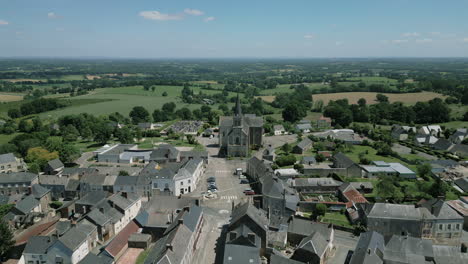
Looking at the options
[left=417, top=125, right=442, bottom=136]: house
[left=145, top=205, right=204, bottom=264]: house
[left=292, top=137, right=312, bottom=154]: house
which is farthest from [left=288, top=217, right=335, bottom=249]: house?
[left=417, top=125, right=442, bottom=136]: house

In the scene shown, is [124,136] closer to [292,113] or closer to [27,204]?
[27,204]

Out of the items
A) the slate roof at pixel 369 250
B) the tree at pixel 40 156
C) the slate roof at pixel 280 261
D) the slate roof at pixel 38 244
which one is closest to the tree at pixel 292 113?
the tree at pixel 40 156

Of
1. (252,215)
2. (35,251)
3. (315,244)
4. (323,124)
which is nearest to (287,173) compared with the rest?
(252,215)

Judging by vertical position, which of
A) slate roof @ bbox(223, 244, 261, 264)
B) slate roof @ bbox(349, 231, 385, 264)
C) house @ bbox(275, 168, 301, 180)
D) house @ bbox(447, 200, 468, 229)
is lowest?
house @ bbox(275, 168, 301, 180)

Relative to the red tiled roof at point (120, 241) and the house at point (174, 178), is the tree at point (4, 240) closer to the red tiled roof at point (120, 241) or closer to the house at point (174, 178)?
the red tiled roof at point (120, 241)

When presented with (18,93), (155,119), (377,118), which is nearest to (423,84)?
(377,118)

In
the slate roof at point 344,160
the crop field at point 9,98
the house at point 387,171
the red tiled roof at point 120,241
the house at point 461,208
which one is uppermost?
the slate roof at point 344,160

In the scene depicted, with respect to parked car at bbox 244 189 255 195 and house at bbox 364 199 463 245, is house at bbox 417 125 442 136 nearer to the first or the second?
house at bbox 364 199 463 245
